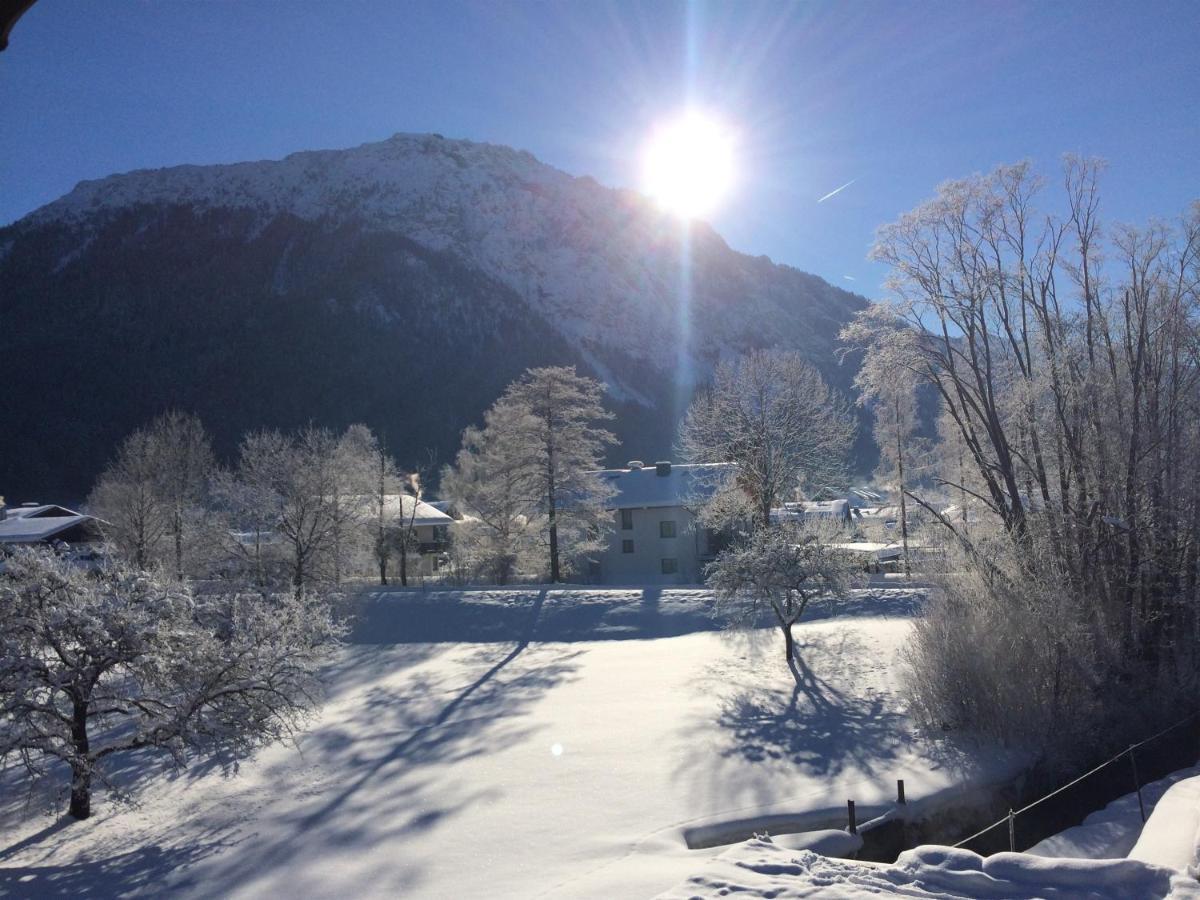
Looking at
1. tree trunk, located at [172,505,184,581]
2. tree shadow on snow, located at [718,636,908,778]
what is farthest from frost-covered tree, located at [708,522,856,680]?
tree trunk, located at [172,505,184,581]

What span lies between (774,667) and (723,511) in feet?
32.4

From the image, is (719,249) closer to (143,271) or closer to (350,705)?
(143,271)

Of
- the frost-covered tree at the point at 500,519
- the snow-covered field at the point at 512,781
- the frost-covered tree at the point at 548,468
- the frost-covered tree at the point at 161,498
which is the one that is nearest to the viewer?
the snow-covered field at the point at 512,781

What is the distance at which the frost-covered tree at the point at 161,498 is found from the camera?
1312 inches

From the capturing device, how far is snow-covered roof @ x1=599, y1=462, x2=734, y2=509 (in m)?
40.3

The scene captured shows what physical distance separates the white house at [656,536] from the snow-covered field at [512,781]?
1507 centimetres

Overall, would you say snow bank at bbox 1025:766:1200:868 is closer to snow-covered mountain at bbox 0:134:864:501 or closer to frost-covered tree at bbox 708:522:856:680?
frost-covered tree at bbox 708:522:856:680

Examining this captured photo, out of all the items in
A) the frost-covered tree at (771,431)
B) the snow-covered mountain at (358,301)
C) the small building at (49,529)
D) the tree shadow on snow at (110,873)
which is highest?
the snow-covered mountain at (358,301)

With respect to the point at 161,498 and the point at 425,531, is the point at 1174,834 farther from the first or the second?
the point at 425,531

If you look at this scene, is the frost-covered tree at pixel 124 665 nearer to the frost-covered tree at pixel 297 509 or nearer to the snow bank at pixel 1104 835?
the snow bank at pixel 1104 835

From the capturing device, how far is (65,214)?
154 m

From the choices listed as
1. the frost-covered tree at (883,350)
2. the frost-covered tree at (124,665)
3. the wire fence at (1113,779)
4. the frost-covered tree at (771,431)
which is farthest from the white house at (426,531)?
the wire fence at (1113,779)

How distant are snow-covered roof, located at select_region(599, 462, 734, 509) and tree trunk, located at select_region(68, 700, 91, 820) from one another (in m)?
28.3

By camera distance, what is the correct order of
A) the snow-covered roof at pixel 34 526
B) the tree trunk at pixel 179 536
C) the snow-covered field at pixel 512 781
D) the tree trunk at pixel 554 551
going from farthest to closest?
1. the snow-covered roof at pixel 34 526
2. the tree trunk at pixel 554 551
3. the tree trunk at pixel 179 536
4. the snow-covered field at pixel 512 781
